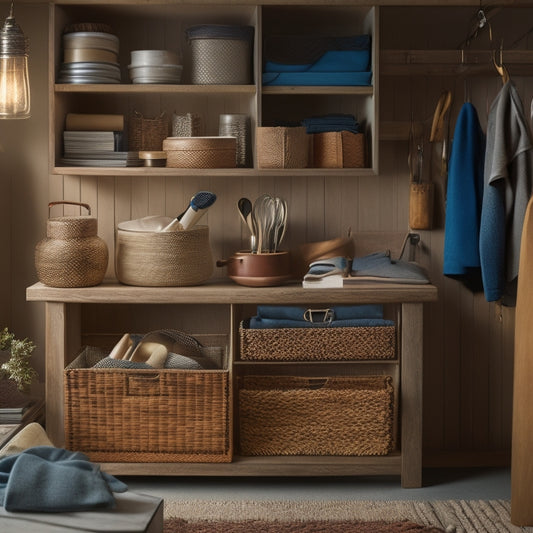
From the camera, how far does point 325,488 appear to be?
3.93 meters

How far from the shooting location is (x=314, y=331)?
3848 mm

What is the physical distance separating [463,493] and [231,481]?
100 centimetres

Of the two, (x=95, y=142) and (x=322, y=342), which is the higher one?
(x=95, y=142)

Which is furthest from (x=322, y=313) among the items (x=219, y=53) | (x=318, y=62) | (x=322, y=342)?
(x=219, y=53)

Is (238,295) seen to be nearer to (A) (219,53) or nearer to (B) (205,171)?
(B) (205,171)

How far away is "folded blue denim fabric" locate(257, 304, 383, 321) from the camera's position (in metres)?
3.98

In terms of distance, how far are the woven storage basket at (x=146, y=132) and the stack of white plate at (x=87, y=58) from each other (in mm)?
226

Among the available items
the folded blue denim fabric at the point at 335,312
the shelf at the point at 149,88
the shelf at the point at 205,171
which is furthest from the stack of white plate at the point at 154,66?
the folded blue denim fabric at the point at 335,312

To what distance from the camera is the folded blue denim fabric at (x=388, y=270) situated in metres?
3.88

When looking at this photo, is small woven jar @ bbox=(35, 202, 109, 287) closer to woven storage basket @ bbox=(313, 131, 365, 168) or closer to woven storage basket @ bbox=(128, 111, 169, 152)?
woven storage basket @ bbox=(128, 111, 169, 152)

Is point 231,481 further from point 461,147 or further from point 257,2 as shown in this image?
point 257,2

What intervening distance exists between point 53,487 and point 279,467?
1463mm

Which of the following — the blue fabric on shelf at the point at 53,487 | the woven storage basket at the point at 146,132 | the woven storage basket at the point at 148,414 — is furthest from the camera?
the woven storage basket at the point at 146,132

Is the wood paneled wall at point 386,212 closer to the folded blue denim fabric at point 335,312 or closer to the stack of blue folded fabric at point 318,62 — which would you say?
the stack of blue folded fabric at point 318,62
